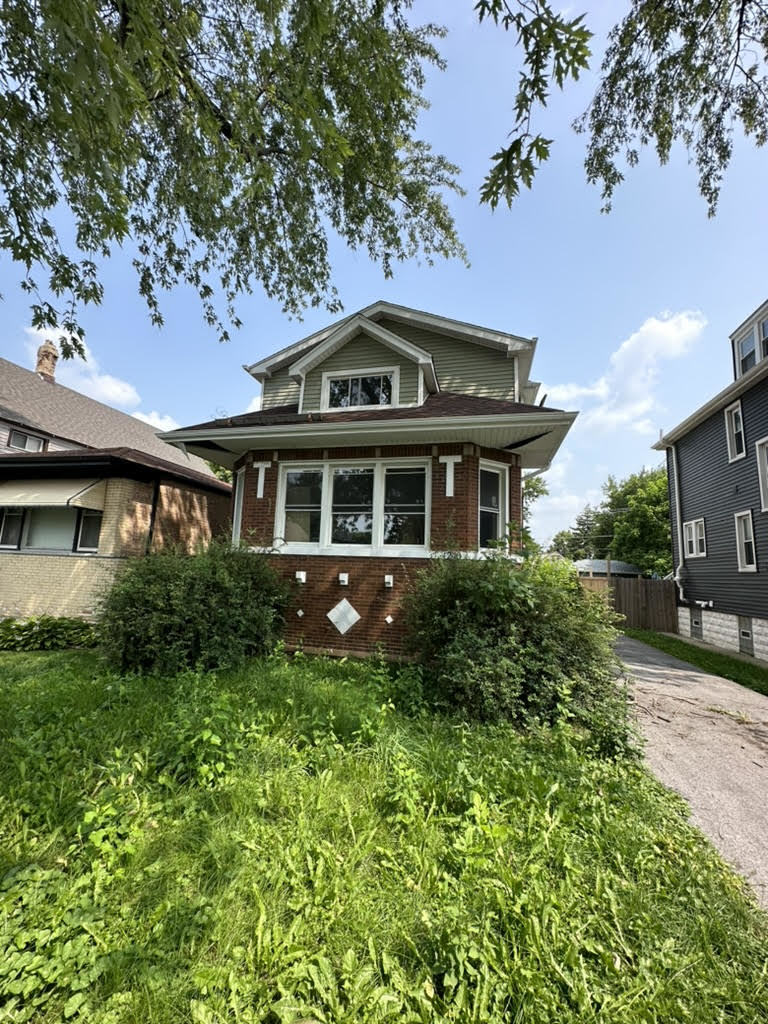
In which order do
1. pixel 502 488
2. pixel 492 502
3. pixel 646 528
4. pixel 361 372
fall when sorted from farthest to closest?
1. pixel 646 528
2. pixel 361 372
3. pixel 502 488
4. pixel 492 502

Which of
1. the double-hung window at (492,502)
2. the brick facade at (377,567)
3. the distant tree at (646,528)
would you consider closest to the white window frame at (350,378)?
the brick facade at (377,567)

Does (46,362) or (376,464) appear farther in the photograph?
(46,362)

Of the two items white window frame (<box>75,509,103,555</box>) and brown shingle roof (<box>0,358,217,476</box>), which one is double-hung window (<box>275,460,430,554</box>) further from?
brown shingle roof (<box>0,358,217,476</box>)

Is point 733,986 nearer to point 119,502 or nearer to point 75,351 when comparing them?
point 75,351

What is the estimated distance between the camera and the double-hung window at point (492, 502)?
812cm

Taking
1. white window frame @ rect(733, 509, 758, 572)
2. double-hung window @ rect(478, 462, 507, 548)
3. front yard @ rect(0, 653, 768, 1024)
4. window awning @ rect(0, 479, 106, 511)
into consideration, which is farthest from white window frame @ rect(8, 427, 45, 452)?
white window frame @ rect(733, 509, 758, 572)

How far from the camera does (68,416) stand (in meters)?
19.3

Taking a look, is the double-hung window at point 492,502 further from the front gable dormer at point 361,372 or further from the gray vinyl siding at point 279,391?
the gray vinyl siding at point 279,391

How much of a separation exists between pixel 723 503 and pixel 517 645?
12.4 meters

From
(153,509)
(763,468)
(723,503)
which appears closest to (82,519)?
(153,509)

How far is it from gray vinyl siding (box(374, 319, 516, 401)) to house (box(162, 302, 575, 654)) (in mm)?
31

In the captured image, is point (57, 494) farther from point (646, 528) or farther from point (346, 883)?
point (646, 528)

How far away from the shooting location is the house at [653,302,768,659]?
37.4ft

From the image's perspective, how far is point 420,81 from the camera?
599 cm
